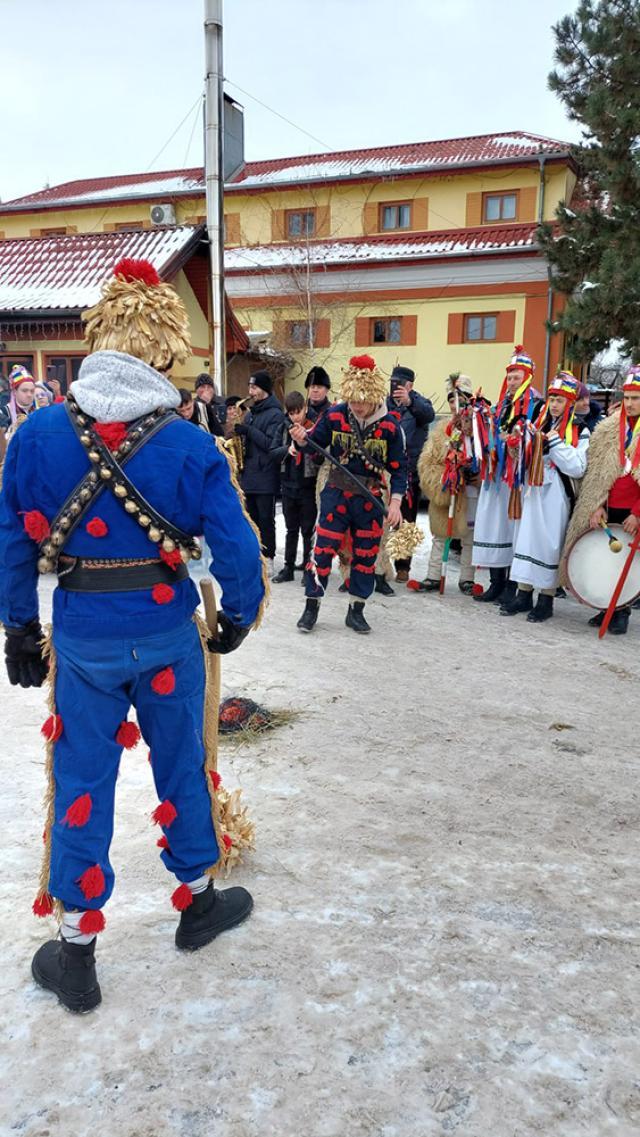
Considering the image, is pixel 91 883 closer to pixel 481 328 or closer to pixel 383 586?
pixel 383 586

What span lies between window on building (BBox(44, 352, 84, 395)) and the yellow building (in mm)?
7829

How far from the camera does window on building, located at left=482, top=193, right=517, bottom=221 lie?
23469 millimetres

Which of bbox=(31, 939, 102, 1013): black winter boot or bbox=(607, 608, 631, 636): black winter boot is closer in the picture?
bbox=(31, 939, 102, 1013): black winter boot

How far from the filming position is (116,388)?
2.12 m

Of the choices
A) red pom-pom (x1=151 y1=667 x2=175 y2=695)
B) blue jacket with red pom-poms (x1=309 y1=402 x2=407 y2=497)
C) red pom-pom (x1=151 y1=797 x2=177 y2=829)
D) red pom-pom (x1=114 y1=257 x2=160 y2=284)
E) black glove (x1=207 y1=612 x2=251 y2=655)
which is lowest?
red pom-pom (x1=151 y1=797 x2=177 y2=829)

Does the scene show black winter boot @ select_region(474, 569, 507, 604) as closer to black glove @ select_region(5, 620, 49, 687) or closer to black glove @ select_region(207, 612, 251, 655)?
black glove @ select_region(207, 612, 251, 655)

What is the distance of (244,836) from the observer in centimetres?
305

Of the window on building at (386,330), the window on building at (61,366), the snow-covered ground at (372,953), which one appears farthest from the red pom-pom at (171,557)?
the window on building at (386,330)

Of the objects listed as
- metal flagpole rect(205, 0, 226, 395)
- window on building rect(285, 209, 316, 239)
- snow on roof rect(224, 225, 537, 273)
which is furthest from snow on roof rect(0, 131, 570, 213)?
metal flagpole rect(205, 0, 226, 395)

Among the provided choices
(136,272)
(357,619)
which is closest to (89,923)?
(136,272)

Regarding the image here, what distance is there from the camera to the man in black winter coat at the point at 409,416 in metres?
8.21

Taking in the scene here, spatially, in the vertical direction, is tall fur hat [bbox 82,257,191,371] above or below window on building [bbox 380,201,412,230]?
below

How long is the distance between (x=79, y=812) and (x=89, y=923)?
1.13 feet

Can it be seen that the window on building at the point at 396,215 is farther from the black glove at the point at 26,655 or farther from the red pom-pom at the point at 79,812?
the red pom-pom at the point at 79,812
